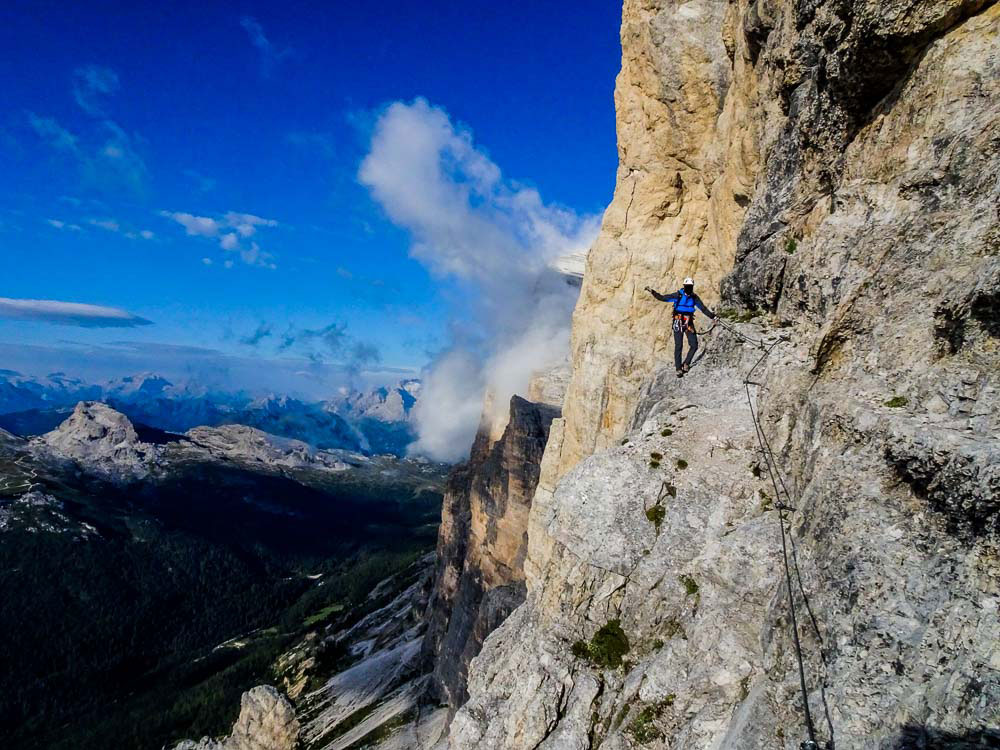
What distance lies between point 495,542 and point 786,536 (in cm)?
7992

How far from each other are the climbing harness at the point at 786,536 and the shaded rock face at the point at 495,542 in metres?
61.9

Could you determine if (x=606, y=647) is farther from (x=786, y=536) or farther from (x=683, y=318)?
(x=683, y=318)

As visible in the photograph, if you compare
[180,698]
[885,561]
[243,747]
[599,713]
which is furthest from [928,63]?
[180,698]

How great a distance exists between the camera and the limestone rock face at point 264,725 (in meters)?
105

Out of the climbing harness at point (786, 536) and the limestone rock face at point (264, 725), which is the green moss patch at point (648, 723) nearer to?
the climbing harness at point (786, 536)

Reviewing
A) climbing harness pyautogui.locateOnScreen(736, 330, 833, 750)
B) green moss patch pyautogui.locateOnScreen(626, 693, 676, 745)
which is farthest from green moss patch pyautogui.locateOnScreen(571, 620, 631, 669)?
climbing harness pyautogui.locateOnScreen(736, 330, 833, 750)

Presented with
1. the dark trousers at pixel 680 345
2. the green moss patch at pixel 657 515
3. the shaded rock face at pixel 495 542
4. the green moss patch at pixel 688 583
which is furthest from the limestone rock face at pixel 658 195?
the shaded rock face at pixel 495 542

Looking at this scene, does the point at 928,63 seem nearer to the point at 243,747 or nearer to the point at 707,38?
the point at 707,38

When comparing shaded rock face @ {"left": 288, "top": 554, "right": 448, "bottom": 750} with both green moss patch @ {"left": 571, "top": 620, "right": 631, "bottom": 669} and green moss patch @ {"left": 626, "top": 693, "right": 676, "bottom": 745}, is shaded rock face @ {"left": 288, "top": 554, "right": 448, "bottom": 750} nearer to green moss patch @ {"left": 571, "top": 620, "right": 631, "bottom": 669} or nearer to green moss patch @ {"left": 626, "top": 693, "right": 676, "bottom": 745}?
green moss patch @ {"left": 571, "top": 620, "right": 631, "bottom": 669}

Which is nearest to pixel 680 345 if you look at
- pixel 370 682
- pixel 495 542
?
pixel 495 542

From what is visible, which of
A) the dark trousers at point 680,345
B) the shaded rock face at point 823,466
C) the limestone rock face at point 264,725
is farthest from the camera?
the limestone rock face at point 264,725

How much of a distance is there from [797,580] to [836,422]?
403 centimetres

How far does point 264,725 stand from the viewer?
106 meters

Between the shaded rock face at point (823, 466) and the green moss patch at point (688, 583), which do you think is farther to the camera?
the green moss patch at point (688, 583)
